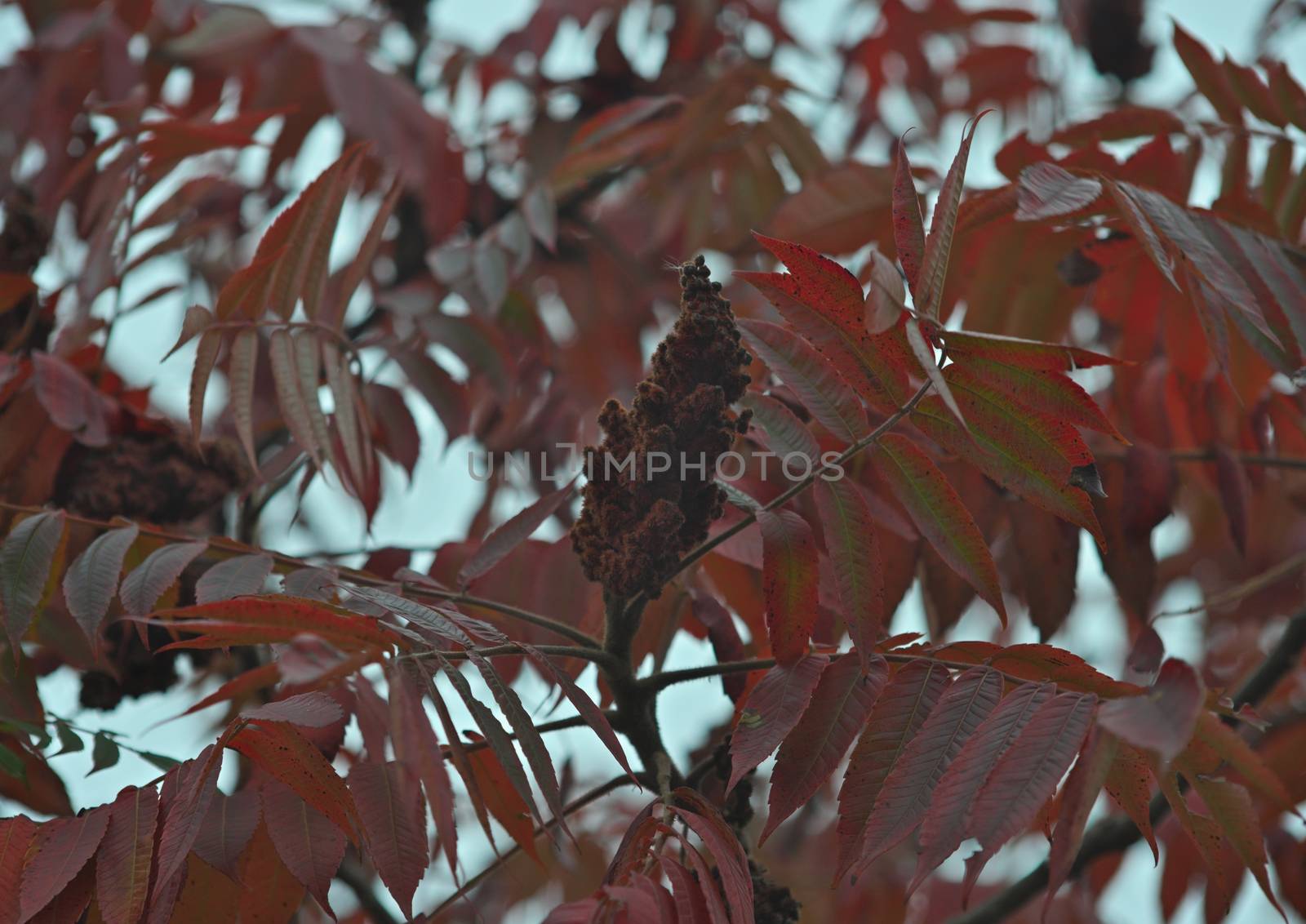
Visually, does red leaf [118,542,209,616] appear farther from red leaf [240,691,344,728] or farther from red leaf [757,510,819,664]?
red leaf [757,510,819,664]

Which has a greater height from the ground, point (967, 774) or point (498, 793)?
point (967, 774)

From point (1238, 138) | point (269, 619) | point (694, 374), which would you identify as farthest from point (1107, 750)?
point (1238, 138)

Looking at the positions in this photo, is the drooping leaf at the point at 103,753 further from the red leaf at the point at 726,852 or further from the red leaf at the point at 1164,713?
the red leaf at the point at 1164,713

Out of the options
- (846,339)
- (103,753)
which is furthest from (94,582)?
(846,339)

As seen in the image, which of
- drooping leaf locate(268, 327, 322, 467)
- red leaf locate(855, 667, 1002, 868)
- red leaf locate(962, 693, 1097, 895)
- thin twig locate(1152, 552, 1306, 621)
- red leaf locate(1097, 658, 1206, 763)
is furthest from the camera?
thin twig locate(1152, 552, 1306, 621)

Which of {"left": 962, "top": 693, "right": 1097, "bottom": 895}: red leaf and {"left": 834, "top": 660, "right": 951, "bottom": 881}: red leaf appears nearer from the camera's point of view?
{"left": 962, "top": 693, "right": 1097, "bottom": 895}: red leaf

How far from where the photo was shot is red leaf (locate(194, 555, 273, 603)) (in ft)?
4.66

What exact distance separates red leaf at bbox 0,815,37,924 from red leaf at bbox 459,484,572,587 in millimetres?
554

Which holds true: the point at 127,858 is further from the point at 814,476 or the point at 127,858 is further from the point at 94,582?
the point at 814,476

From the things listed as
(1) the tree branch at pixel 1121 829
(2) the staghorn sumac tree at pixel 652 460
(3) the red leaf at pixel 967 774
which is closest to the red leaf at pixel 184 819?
(2) the staghorn sumac tree at pixel 652 460

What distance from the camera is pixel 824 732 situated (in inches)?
51.4

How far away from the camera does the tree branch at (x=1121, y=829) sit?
1.91 meters

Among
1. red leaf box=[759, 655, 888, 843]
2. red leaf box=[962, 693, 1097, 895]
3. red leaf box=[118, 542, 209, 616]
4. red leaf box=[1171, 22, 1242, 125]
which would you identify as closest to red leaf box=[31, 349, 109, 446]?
red leaf box=[118, 542, 209, 616]

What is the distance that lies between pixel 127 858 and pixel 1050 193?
1267 mm
